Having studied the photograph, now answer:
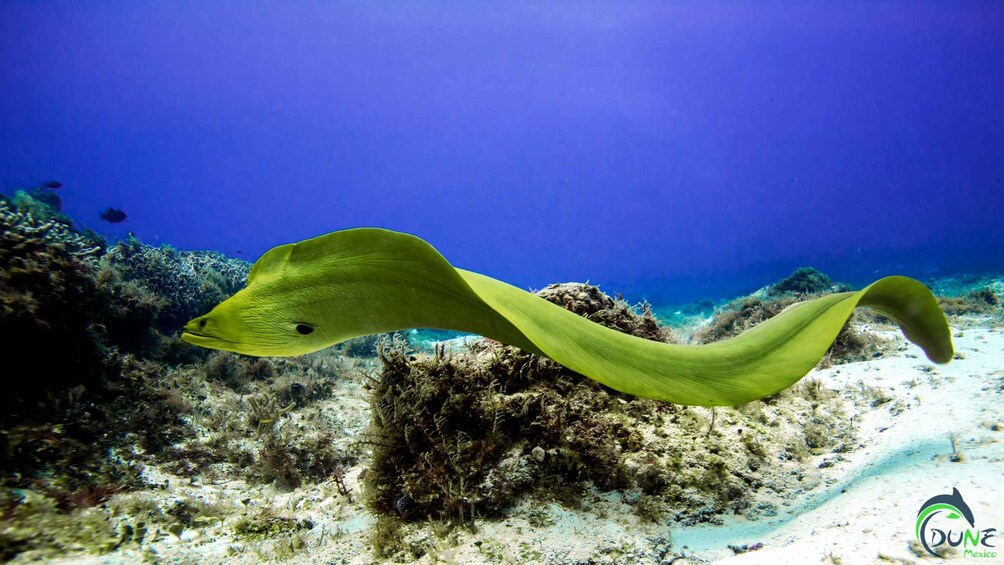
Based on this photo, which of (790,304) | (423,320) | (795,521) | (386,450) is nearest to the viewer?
(423,320)

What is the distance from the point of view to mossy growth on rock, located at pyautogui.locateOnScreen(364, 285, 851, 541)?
2.27m

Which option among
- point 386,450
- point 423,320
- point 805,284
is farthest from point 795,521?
point 805,284

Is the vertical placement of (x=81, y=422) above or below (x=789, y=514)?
above

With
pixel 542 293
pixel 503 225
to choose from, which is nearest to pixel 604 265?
pixel 503 225

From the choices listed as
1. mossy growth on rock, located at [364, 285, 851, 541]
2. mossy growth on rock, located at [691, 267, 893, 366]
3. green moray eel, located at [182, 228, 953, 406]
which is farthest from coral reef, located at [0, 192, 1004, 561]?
mossy growth on rock, located at [691, 267, 893, 366]

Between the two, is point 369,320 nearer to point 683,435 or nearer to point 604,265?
point 683,435

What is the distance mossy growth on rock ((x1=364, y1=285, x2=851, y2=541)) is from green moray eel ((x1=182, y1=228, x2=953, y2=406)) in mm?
706

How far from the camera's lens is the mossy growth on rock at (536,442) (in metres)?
2.27

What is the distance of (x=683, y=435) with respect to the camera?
259 centimetres

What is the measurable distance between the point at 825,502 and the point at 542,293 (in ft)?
7.25

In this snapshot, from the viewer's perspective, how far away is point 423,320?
1920 millimetres

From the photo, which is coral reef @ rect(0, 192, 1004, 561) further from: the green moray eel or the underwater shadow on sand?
the green moray eel

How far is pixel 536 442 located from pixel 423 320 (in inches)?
42.9

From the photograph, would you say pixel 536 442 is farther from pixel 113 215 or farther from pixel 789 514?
pixel 113 215
